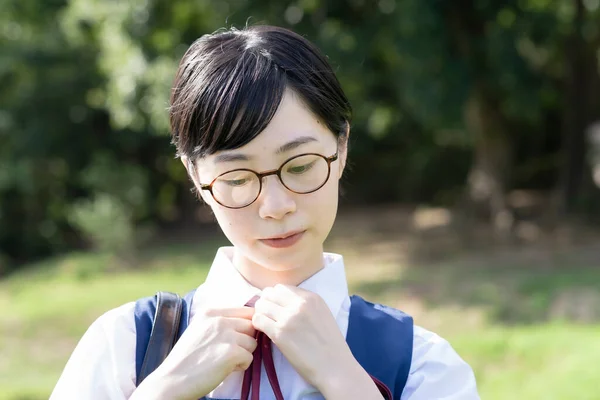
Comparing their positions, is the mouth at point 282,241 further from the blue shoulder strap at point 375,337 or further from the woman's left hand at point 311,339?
the blue shoulder strap at point 375,337

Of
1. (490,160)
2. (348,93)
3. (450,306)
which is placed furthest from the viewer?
(348,93)

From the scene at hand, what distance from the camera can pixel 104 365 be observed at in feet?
4.25

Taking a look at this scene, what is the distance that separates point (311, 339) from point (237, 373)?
0.17m

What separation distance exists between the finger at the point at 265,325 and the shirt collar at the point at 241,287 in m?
0.09

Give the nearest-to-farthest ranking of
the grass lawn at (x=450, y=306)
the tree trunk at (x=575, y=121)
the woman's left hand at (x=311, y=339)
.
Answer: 1. the woman's left hand at (x=311, y=339)
2. the grass lawn at (x=450, y=306)
3. the tree trunk at (x=575, y=121)

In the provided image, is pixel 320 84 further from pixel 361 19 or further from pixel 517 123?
pixel 517 123

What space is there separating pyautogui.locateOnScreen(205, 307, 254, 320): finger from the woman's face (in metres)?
0.09

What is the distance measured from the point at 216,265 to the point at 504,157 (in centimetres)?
907

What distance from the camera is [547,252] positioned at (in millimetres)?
9148

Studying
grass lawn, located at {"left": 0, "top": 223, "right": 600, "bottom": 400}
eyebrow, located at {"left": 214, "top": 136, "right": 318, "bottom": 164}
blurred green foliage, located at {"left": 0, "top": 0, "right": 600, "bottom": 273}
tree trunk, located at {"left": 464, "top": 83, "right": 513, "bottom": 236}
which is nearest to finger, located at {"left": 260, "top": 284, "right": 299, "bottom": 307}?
eyebrow, located at {"left": 214, "top": 136, "right": 318, "bottom": 164}

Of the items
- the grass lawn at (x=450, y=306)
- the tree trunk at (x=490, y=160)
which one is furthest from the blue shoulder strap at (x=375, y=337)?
the tree trunk at (x=490, y=160)

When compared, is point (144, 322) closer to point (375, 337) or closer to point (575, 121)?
point (375, 337)

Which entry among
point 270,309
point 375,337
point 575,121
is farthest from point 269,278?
point 575,121

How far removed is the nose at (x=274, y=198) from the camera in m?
1.23
